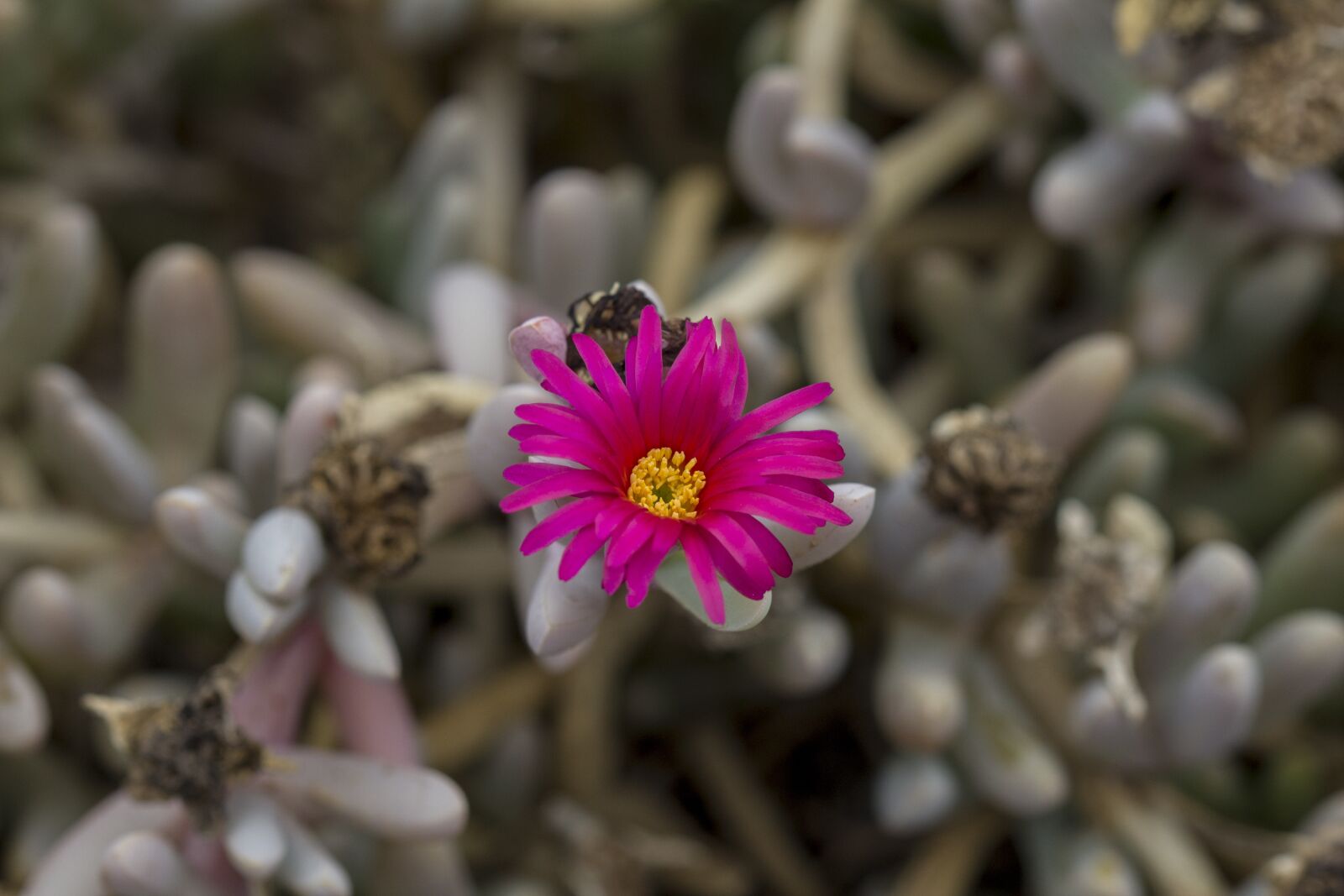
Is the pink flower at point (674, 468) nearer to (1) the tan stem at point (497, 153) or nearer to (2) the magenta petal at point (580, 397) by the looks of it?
(2) the magenta petal at point (580, 397)

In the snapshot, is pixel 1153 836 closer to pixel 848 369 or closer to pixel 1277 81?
pixel 848 369

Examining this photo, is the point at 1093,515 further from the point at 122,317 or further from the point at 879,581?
the point at 122,317

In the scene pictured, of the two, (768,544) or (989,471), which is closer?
(768,544)

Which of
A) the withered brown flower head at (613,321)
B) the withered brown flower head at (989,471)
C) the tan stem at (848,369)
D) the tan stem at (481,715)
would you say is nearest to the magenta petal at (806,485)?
the withered brown flower head at (613,321)

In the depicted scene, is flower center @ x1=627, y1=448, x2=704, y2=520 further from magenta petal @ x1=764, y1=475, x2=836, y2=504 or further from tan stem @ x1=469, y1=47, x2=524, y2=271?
tan stem @ x1=469, y1=47, x2=524, y2=271

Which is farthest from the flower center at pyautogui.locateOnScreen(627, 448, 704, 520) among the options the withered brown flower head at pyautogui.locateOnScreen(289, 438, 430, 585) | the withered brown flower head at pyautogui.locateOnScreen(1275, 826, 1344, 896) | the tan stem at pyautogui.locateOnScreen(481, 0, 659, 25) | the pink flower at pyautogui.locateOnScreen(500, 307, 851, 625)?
the tan stem at pyautogui.locateOnScreen(481, 0, 659, 25)

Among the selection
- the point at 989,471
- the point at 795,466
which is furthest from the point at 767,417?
the point at 989,471

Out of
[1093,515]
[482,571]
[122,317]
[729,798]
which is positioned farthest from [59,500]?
[1093,515]
